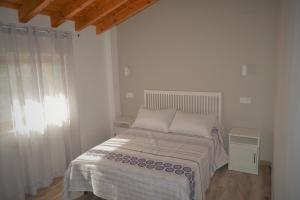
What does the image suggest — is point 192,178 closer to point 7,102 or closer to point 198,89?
point 198,89

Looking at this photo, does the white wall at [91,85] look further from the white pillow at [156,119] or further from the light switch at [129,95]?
the white pillow at [156,119]

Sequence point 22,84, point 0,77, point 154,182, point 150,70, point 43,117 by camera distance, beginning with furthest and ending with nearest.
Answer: point 150,70, point 43,117, point 22,84, point 0,77, point 154,182

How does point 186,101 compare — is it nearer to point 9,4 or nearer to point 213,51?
point 213,51

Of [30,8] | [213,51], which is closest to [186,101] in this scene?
[213,51]

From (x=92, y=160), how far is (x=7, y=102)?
1.27m

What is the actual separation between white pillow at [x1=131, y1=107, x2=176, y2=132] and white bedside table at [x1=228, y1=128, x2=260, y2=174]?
39.5 inches

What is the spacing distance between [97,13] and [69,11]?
51cm

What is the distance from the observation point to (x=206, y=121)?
3461 millimetres

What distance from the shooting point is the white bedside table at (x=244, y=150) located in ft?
10.6

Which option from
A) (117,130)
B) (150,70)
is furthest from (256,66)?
(117,130)

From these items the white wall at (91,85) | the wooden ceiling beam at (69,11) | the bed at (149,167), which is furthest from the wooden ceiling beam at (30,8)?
the bed at (149,167)

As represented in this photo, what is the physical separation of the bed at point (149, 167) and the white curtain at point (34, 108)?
0.70m

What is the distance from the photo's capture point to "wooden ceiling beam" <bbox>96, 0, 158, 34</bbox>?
388 centimetres

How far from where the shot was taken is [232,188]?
9.76 feet
